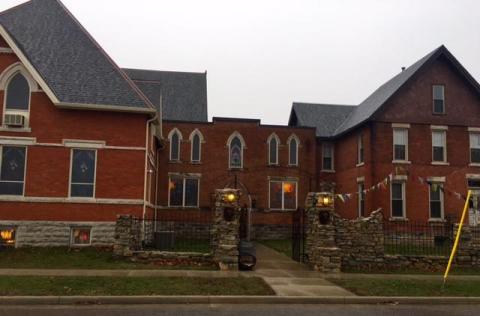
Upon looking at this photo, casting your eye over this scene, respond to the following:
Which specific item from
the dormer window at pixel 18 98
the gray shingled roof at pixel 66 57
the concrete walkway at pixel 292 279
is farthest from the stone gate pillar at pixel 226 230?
the dormer window at pixel 18 98

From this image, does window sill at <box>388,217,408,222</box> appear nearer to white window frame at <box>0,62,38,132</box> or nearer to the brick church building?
the brick church building

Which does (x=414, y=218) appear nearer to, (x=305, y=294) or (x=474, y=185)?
(x=474, y=185)

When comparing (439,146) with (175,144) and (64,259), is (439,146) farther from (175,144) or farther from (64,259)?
(64,259)

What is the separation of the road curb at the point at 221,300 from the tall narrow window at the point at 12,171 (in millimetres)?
9897

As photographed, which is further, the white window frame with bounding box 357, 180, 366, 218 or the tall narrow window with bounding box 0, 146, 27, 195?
the white window frame with bounding box 357, 180, 366, 218

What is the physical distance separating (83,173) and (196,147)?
1130 cm

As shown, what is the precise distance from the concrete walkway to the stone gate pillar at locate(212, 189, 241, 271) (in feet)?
3.37

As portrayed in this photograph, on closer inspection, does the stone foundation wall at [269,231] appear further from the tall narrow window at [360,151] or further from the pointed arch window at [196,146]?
the tall narrow window at [360,151]

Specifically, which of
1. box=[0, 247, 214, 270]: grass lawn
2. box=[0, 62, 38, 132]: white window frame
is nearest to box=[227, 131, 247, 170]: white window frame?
box=[0, 247, 214, 270]: grass lawn

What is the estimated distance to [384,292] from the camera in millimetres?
11898

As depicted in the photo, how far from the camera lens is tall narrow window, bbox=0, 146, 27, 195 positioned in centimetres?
1880

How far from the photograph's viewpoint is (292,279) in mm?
13586

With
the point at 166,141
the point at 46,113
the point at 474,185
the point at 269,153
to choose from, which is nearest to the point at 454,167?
the point at 474,185

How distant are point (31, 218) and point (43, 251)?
1810mm
